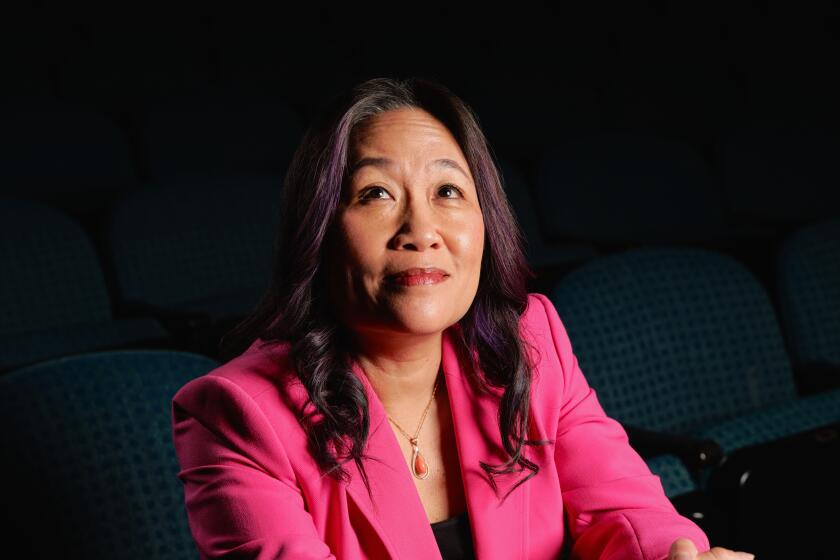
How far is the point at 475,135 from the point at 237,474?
358mm

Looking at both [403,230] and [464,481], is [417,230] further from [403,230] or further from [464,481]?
[464,481]

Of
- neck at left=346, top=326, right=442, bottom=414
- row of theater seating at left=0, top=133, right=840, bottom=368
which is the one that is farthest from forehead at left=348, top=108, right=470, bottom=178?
row of theater seating at left=0, top=133, right=840, bottom=368

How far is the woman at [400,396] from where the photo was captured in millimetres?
735

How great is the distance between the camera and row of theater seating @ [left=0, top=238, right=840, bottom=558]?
3.04 ft

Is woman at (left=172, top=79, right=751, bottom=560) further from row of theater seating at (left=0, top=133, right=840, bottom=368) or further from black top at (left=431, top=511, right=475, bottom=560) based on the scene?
row of theater seating at (left=0, top=133, right=840, bottom=368)

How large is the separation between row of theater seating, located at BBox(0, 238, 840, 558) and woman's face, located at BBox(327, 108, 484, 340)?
1.06 feet

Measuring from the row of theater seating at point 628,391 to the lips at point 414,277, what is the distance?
38 cm

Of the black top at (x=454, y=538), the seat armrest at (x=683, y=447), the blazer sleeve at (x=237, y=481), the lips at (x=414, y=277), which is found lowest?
the seat armrest at (x=683, y=447)

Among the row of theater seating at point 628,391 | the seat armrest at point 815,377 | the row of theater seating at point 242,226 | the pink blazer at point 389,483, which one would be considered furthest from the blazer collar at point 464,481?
the seat armrest at point 815,377

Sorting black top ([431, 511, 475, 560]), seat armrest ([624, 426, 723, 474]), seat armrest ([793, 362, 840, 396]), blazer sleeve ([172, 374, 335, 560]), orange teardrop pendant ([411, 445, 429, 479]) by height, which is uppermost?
blazer sleeve ([172, 374, 335, 560])

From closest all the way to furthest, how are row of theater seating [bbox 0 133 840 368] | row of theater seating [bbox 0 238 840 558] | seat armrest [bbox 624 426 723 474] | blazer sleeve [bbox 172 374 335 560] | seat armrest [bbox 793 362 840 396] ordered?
blazer sleeve [bbox 172 374 335 560] < row of theater seating [bbox 0 238 840 558] < seat armrest [bbox 624 426 723 474] < seat armrest [bbox 793 362 840 396] < row of theater seating [bbox 0 133 840 368]

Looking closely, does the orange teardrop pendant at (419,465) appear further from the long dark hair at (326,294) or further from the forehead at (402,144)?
the forehead at (402,144)

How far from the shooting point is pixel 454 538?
80 cm

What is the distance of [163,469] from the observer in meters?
0.97
